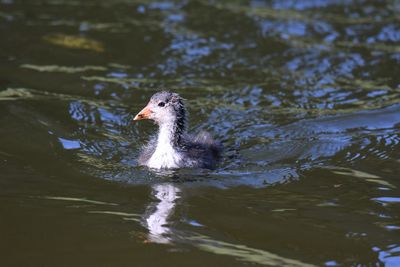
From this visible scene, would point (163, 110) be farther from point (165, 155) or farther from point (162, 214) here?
point (162, 214)

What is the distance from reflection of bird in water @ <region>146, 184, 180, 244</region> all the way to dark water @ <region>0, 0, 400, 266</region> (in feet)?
0.07

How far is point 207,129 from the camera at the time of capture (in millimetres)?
A: 9477

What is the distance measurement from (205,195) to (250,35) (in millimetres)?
6478

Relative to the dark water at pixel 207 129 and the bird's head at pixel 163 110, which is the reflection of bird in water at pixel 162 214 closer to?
the dark water at pixel 207 129

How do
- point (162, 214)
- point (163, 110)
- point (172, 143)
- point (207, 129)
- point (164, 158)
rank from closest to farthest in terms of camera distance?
1. point (162, 214)
2. point (164, 158)
3. point (172, 143)
4. point (163, 110)
5. point (207, 129)

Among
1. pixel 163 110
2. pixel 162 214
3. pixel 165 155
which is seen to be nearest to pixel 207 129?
pixel 163 110

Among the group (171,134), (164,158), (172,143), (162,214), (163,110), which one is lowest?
(162,214)

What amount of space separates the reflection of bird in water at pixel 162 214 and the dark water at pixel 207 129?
0.02m

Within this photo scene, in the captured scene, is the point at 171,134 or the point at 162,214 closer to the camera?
the point at 162,214

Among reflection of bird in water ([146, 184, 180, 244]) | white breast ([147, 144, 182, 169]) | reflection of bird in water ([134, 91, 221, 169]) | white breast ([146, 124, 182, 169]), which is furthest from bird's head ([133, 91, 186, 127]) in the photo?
reflection of bird in water ([146, 184, 180, 244])

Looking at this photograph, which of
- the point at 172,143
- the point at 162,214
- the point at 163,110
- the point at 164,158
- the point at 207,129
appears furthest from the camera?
the point at 207,129

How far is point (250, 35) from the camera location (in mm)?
12875

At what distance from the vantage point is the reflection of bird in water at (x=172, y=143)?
7957mm

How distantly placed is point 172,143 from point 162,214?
1818mm
